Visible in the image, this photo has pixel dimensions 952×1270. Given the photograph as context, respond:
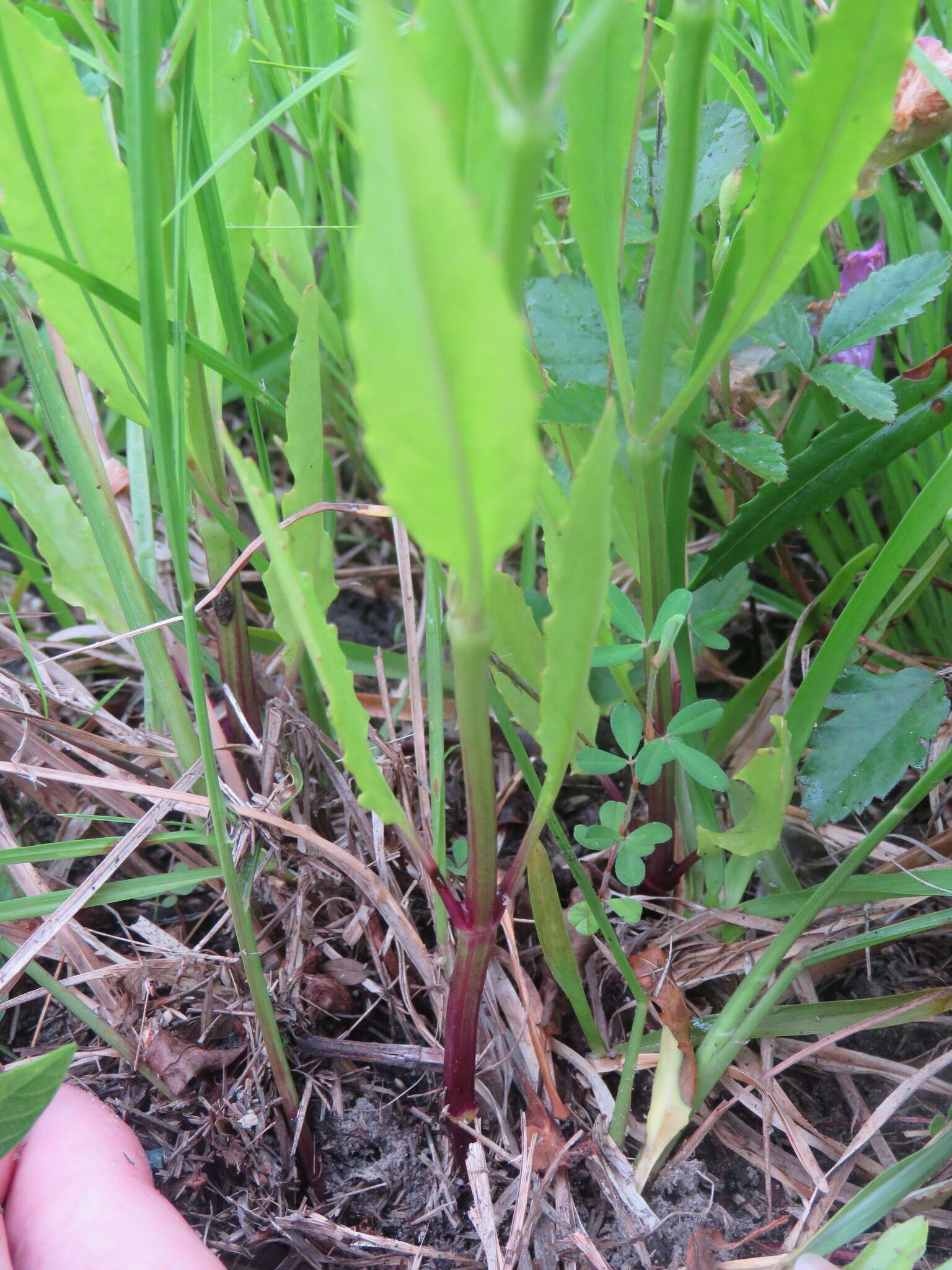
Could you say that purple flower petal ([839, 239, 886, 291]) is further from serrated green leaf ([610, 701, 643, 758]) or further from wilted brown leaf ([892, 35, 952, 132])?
serrated green leaf ([610, 701, 643, 758])

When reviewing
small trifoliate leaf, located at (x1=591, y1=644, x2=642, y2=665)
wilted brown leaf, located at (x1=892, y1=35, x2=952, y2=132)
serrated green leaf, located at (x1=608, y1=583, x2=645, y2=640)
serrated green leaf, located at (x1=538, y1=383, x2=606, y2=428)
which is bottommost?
small trifoliate leaf, located at (x1=591, y1=644, x2=642, y2=665)

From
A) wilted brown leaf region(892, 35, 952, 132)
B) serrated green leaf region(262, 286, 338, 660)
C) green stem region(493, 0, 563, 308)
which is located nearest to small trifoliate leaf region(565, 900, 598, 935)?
serrated green leaf region(262, 286, 338, 660)

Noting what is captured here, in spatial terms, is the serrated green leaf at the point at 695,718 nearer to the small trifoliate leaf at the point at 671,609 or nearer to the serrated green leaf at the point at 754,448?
the small trifoliate leaf at the point at 671,609

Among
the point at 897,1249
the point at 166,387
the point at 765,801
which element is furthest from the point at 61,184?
the point at 897,1249

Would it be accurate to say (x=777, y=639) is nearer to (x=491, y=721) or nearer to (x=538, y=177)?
(x=491, y=721)

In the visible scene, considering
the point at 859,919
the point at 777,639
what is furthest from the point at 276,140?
the point at 859,919
